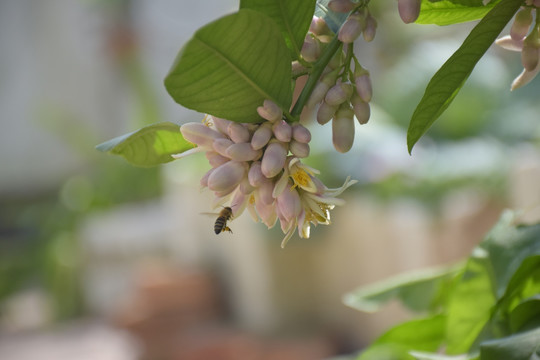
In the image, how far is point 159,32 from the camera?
5.71 m

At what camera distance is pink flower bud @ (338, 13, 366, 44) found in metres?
0.23

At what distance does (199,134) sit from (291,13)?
0.05 meters

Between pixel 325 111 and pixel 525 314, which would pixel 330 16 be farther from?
pixel 525 314

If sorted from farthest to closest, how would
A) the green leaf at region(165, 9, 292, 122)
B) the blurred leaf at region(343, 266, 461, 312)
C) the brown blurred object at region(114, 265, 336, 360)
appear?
1. the brown blurred object at region(114, 265, 336, 360)
2. the blurred leaf at region(343, 266, 461, 312)
3. the green leaf at region(165, 9, 292, 122)

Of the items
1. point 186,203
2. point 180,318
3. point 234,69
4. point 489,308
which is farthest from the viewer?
point 186,203

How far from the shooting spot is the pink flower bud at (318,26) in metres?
0.25

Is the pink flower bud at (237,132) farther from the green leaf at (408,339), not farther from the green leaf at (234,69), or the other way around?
the green leaf at (408,339)

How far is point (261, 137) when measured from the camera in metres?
0.23

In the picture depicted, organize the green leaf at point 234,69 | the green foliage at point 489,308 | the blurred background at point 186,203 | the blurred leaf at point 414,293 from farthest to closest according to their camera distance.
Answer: the blurred background at point 186,203
the blurred leaf at point 414,293
the green foliage at point 489,308
the green leaf at point 234,69

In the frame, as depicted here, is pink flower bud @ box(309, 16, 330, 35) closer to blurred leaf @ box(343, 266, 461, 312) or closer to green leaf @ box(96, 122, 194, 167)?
green leaf @ box(96, 122, 194, 167)

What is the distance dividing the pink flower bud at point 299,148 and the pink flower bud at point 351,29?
0.04 m

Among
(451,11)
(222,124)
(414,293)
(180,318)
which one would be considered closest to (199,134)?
(222,124)

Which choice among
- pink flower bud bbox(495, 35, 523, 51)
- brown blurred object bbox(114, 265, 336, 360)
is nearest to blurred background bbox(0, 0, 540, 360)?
brown blurred object bbox(114, 265, 336, 360)

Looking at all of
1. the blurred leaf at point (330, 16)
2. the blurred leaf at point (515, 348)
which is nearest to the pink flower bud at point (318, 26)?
the blurred leaf at point (330, 16)
